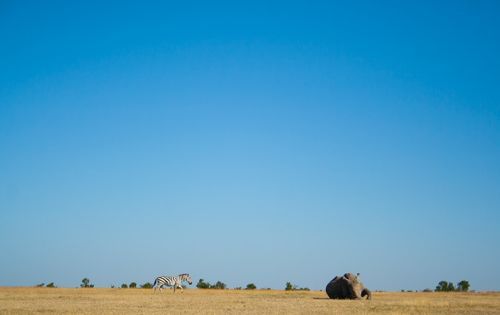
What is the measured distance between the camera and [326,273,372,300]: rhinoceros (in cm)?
3750

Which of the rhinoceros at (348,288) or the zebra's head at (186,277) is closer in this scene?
the rhinoceros at (348,288)

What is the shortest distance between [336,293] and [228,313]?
16.3 meters

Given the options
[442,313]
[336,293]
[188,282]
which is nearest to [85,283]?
[188,282]

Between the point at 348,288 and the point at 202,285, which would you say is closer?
the point at 348,288

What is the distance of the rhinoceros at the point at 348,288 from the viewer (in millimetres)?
37500

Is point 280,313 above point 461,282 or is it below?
below

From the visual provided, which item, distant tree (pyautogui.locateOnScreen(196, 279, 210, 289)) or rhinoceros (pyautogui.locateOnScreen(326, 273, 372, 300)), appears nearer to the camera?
rhinoceros (pyautogui.locateOnScreen(326, 273, 372, 300))

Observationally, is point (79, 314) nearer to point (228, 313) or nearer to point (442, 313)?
point (228, 313)

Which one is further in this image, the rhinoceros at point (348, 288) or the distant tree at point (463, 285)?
the distant tree at point (463, 285)

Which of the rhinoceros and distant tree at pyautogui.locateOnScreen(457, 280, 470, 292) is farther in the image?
distant tree at pyautogui.locateOnScreen(457, 280, 470, 292)

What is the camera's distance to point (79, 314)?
23.0m

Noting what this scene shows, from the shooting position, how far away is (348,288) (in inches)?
1484

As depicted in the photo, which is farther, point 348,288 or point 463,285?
point 463,285

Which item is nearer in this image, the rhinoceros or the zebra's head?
the rhinoceros
